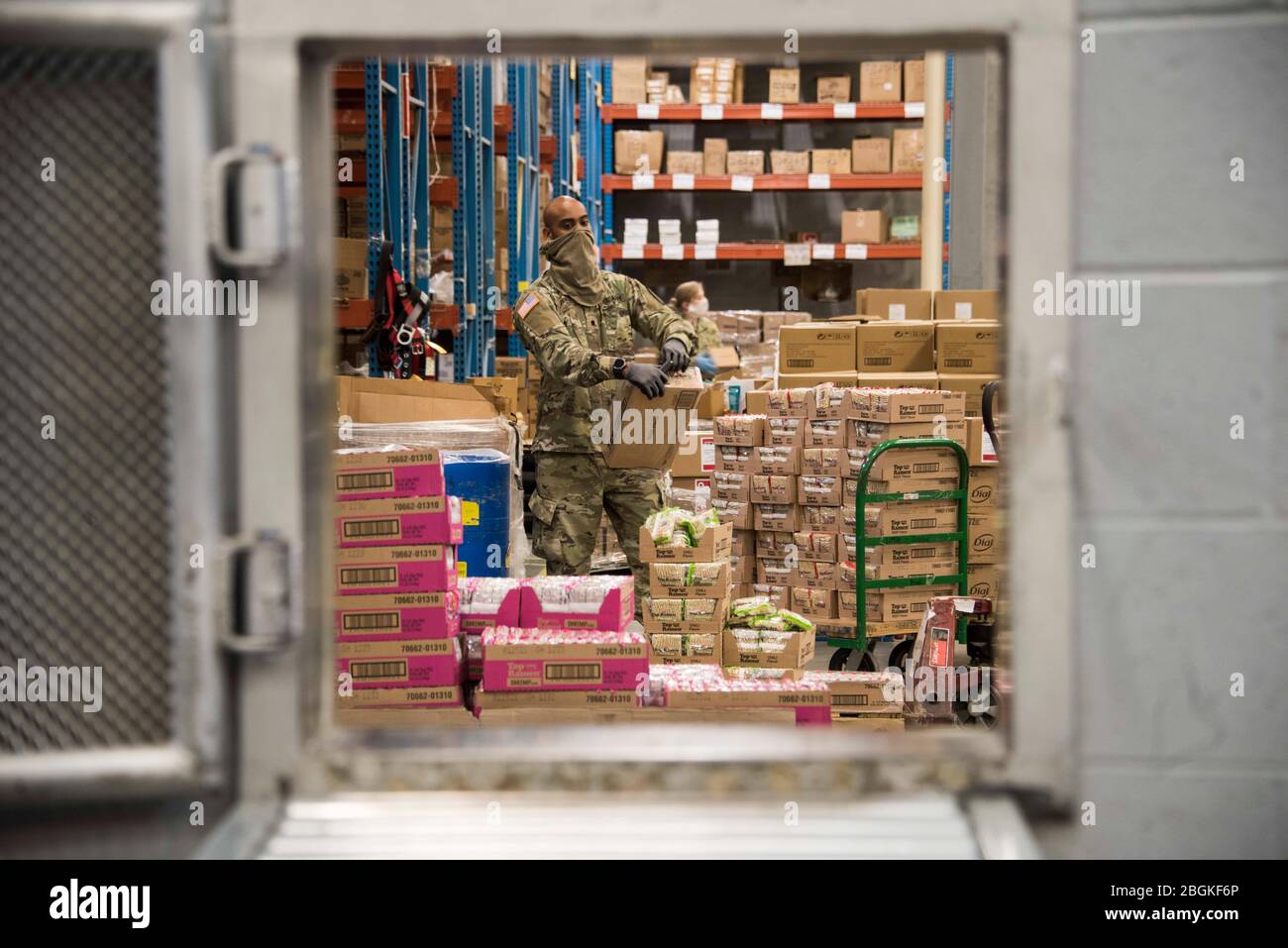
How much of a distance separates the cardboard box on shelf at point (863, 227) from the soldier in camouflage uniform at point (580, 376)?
20.4 feet

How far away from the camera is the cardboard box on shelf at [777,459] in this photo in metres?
6.03

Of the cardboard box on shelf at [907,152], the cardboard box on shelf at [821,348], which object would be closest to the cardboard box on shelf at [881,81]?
the cardboard box on shelf at [907,152]

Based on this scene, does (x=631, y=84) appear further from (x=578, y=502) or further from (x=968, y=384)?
(x=578, y=502)

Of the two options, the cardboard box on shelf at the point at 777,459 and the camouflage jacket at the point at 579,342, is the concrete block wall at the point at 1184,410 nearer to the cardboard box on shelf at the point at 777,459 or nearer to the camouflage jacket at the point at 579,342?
the camouflage jacket at the point at 579,342

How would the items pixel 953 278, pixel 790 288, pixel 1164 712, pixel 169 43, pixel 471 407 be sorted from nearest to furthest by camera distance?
pixel 169 43 → pixel 1164 712 → pixel 471 407 → pixel 953 278 → pixel 790 288

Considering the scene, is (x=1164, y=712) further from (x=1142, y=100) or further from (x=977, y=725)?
(x=977, y=725)

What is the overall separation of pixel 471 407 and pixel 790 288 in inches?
280

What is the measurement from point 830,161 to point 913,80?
102cm

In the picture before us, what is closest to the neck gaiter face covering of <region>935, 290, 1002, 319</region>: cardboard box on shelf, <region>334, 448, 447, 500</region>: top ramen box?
<region>334, 448, 447, 500</region>: top ramen box

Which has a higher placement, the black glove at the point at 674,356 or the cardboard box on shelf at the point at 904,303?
the cardboard box on shelf at the point at 904,303

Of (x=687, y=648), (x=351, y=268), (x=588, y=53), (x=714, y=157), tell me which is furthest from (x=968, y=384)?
(x=714, y=157)

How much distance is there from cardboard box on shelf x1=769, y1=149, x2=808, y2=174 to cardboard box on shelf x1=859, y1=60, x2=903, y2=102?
78 centimetres
